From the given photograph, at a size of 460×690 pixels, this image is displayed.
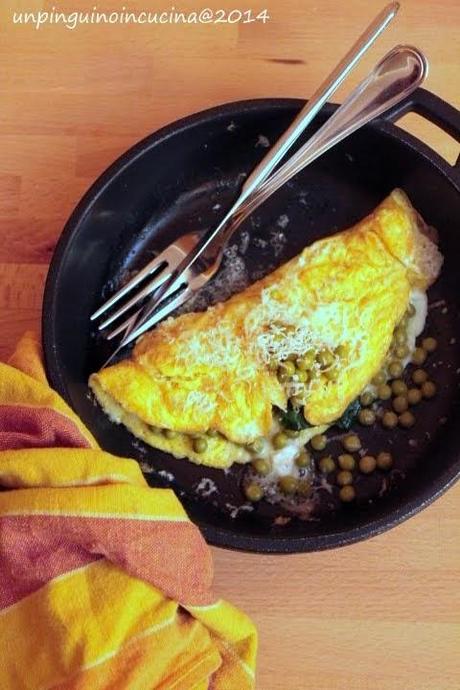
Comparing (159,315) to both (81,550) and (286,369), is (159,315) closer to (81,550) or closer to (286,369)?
(286,369)

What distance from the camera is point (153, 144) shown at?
109 centimetres

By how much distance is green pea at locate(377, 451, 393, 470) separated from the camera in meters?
1.08

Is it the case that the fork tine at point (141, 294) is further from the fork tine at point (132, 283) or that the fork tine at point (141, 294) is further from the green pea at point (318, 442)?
the green pea at point (318, 442)

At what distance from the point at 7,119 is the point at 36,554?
2.07 feet

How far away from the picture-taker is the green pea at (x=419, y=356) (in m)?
1.12

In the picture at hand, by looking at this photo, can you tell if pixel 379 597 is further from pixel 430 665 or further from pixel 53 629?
pixel 53 629

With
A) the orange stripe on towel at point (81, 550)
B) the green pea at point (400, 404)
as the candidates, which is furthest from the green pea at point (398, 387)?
the orange stripe on towel at point (81, 550)

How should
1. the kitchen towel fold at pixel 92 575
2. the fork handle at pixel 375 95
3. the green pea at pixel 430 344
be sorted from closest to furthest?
the kitchen towel fold at pixel 92 575
the fork handle at pixel 375 95
the green pea at pixel 430 344

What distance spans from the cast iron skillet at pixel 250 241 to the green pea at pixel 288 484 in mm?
29

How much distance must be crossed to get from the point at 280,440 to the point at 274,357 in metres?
0.10

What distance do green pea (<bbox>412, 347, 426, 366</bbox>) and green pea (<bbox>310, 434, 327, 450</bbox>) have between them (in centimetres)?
15

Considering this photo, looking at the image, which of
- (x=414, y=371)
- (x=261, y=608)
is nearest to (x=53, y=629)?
(x=261, y=608)

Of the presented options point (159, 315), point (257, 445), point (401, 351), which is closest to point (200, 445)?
point (257, 445)

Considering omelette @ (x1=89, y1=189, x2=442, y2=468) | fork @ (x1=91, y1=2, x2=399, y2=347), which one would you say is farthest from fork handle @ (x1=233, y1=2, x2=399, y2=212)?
omelette @ (x1=89, y1=189, x2=442, y2=468)
